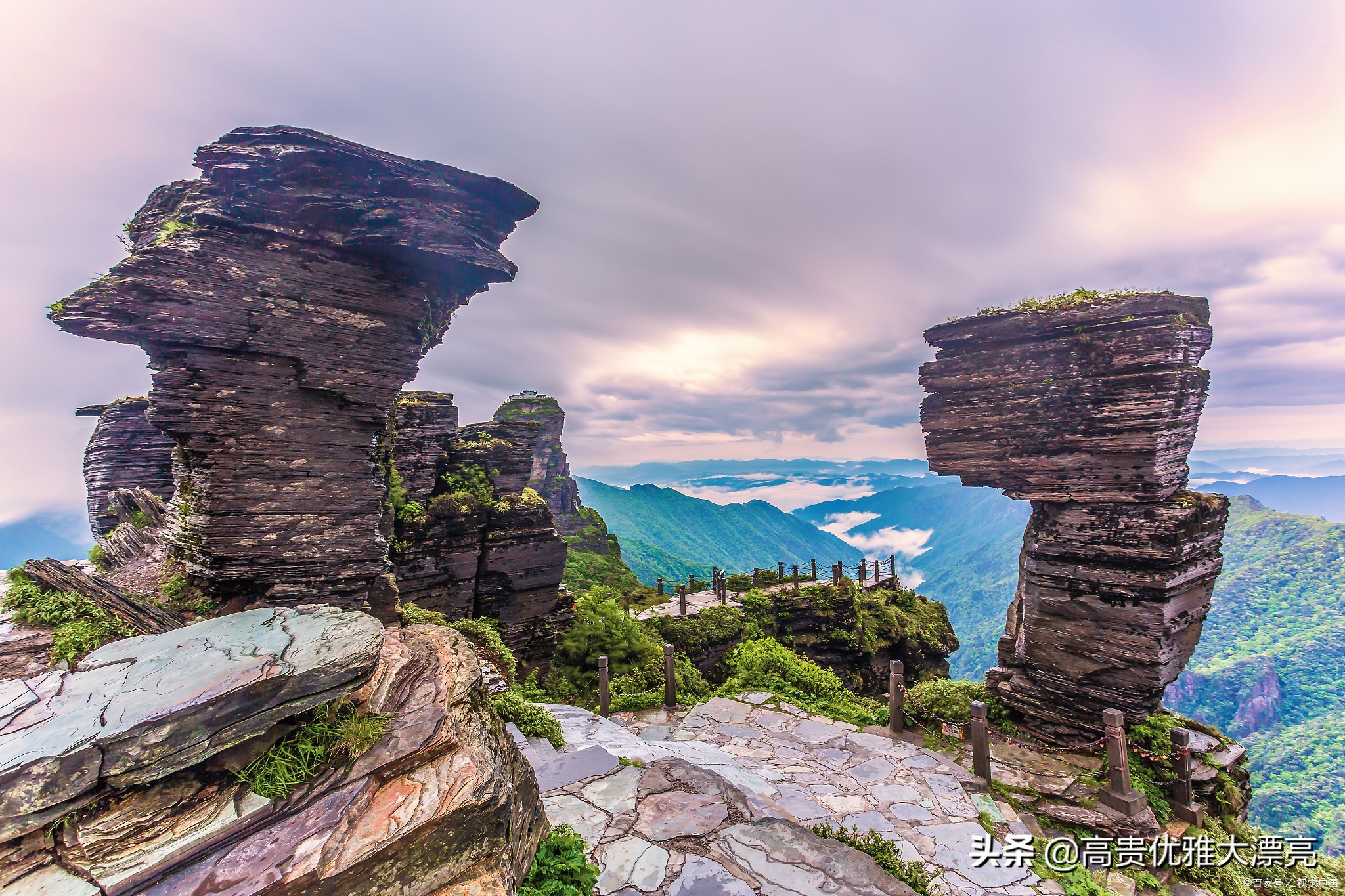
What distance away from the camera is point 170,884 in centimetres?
256

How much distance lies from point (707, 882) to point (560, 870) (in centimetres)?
122

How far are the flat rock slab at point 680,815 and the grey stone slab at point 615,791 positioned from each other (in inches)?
9.2

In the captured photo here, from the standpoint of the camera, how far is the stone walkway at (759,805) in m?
4.22

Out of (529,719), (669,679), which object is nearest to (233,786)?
(529,719)

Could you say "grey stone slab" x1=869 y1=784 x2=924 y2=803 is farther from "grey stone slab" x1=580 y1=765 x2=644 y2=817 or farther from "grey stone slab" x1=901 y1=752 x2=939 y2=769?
"grey stone slab" x1=580 y1=765 x2=644 y2=817

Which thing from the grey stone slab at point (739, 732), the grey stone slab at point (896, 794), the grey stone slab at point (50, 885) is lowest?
the grey stone slab at point (739, 732)

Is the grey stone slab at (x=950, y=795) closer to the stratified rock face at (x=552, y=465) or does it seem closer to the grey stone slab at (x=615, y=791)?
the grey stone slab at (x=615, y=791)

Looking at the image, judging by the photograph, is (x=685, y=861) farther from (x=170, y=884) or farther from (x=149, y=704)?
(x=149, y=704)

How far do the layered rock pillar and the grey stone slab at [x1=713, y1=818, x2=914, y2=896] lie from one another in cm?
766

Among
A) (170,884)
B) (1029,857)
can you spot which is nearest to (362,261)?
(170,884)

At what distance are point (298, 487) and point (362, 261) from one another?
14.0ft

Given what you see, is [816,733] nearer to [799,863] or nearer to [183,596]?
[799,863]

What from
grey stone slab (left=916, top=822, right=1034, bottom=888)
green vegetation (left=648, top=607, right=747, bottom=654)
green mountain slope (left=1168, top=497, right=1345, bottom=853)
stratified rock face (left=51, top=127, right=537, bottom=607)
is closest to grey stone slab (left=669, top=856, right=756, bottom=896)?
grey stone slab (left=916, top=822, right=1034, bottom=888)

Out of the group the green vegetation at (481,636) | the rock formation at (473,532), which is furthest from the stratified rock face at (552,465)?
the green vegetation at (481,636)
